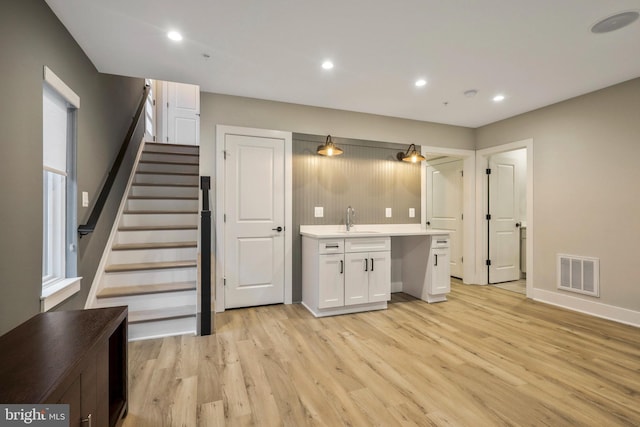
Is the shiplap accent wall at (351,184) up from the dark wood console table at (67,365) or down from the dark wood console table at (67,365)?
up

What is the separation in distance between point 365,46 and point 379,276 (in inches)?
93.5

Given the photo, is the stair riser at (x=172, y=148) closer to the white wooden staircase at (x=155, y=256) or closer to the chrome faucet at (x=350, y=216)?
the white wooden staircase at (x=155, y=256)

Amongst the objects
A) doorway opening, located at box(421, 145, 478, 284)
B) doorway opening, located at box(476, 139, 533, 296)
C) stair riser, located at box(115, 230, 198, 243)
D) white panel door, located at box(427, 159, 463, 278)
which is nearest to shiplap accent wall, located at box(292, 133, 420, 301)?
doorway opening, located at box(421, 145, 478, 284)

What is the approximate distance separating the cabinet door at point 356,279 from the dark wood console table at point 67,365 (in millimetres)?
2162

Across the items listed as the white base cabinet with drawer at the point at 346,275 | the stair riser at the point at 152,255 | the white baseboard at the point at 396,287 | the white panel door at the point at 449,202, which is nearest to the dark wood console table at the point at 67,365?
the stair riser at the point at 152,255

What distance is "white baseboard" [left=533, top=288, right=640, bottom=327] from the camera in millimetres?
2980

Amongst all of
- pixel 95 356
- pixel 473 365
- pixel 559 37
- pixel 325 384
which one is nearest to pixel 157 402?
pixel 95 356

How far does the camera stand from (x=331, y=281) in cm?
320

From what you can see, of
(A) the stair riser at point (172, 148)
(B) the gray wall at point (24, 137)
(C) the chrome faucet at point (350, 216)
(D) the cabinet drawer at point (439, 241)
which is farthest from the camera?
(A) the stair riser at point (172, 148)

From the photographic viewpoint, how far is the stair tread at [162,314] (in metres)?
2.62

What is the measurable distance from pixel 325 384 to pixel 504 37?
9.51ft

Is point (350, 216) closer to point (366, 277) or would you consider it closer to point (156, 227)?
point (366, 277)

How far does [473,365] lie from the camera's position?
7.14 ft

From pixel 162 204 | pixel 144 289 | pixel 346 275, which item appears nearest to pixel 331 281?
pixel 346 275
